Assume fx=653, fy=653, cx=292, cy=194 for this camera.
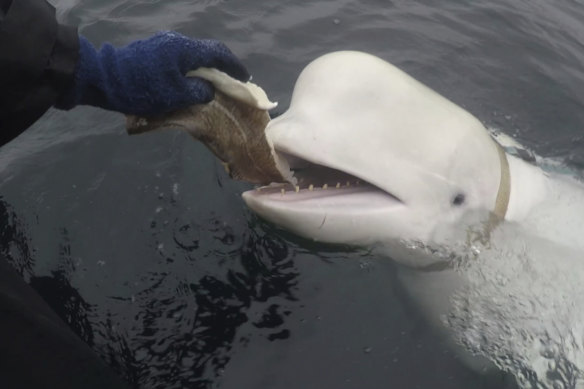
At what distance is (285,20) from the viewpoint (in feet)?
29.7

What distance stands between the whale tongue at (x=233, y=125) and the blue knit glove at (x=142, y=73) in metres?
0.12

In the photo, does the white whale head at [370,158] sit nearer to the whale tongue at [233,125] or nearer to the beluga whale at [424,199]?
the beluga whale at [424,199]

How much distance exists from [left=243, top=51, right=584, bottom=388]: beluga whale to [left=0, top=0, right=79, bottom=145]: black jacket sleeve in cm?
135

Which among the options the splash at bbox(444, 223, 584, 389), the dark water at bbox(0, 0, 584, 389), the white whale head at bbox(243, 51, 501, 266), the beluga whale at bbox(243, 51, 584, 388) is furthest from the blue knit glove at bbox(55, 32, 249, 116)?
the splash at bbox(444, 223, 584, 389)

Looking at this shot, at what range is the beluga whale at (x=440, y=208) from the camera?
14.4 ft

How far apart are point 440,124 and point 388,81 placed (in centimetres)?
49

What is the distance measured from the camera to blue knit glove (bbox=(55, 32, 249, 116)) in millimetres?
3367

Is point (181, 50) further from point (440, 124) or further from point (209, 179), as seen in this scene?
point (209, 179)

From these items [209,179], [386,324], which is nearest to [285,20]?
[209,179]

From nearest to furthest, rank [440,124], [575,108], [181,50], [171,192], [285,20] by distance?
[181,50] < [440,124] < [171,192] < [575,108] < [285,20]

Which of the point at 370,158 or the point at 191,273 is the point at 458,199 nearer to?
the point at 370,158

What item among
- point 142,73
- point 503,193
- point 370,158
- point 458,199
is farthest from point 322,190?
point 142,73

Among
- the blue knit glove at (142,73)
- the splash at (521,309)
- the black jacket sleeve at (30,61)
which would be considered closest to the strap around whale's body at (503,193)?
the splash at (521,309)

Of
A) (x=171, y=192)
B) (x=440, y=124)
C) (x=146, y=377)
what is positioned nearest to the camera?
(x=146, y=377)
